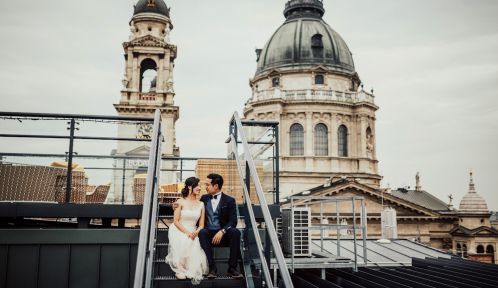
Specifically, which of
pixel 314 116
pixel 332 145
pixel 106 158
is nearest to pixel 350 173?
pixel 332 145

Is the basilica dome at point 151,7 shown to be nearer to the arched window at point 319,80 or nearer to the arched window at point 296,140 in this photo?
the arched window at point 296,140

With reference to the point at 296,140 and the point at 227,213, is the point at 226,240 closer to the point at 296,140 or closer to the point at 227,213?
the point at 227,213

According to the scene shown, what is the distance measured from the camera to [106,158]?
8867mm

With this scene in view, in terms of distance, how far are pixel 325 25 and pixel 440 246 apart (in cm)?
3027

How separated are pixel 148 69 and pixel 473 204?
4039 cm

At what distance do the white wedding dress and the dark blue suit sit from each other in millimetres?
86

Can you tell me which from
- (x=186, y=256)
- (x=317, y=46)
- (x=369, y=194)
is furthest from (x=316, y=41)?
(x=186, y=256)

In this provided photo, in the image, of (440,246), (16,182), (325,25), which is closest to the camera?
(16,182)

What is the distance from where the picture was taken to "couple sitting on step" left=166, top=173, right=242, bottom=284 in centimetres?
577

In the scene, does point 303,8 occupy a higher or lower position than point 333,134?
higher

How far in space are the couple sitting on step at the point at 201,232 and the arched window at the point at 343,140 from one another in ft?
167

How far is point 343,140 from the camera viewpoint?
189ft

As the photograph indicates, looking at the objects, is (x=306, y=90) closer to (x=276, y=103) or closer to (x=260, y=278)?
(x=276, y=103)

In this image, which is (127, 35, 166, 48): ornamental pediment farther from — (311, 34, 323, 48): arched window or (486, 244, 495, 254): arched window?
(486, 244, 495, 254): arched window
